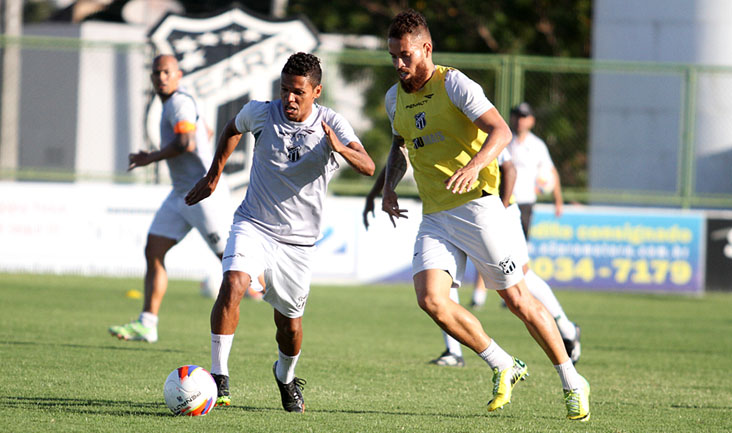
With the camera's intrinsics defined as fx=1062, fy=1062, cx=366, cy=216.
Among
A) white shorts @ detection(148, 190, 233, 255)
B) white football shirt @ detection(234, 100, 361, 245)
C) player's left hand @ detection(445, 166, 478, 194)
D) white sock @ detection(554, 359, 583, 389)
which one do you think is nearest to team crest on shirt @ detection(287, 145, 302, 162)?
white football shirt @ detection(234, 100, 361, 245)

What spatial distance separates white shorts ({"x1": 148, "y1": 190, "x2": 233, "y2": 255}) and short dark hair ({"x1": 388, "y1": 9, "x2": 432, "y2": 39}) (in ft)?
11.4

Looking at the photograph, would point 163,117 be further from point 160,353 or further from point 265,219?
point 265,219

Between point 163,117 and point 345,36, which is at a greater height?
point 345,36

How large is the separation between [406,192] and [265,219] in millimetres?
11861

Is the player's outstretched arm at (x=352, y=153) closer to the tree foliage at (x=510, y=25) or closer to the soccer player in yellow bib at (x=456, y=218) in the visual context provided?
the soccer player in yellow bib at (x=456, y=218)

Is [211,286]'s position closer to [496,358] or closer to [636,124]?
[496,358]

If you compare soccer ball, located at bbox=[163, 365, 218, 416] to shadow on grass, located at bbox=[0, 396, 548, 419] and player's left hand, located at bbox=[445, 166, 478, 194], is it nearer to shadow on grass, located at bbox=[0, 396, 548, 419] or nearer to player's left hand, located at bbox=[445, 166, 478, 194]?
shadow on grass, located at bbox=[0, 396, 548, 419]

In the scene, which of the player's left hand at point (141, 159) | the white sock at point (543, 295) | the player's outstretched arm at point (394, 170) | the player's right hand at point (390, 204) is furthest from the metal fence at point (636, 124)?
the player's right hand at point (390, 204)

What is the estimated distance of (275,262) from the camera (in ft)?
20.8

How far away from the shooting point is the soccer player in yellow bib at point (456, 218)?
244 inches

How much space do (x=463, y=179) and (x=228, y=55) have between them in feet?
39.6

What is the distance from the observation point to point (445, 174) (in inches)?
251

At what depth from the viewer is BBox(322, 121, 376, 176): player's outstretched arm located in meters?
6.03

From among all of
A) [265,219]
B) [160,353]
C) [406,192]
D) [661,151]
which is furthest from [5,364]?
[661,151]
